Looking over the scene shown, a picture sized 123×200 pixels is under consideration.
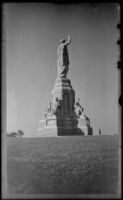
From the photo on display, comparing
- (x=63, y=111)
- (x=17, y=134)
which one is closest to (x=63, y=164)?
(x=17, y=134)

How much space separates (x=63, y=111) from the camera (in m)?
20.5

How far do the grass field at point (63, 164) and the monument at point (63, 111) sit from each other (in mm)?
2948

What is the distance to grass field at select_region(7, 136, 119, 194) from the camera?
10703 mm

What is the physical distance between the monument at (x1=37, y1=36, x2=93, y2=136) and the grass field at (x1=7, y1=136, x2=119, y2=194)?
2948mm

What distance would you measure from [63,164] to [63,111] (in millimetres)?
7640

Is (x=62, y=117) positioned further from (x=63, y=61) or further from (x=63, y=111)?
(x=63, y=61)

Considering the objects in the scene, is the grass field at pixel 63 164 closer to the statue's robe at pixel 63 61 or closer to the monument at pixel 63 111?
the monument at pixel 63 111

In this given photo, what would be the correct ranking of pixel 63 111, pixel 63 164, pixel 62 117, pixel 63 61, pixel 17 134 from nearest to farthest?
pixel 63 164 < pixel 17 134 < pixel 62 117 < pixel 63 61 < pixel 63 111

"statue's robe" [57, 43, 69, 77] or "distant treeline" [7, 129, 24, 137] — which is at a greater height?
"statue's robe" [57, 43, 69, 77]

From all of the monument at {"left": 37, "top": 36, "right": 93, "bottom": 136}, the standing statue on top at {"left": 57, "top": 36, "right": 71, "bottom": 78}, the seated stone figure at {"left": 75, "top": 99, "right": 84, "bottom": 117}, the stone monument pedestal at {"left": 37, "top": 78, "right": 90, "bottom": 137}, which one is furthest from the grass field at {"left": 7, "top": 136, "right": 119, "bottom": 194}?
the standing statue on top at {"left": 57, "top": 36, "right": 71, "bottom": 78}

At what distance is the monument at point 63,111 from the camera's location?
18594 mm

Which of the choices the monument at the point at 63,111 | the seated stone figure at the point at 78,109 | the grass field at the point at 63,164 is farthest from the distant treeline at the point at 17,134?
the seated stone figure at the point at 78,109

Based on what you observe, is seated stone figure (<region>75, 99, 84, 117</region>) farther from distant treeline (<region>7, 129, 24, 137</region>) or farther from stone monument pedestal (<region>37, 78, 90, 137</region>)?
distant treeline (<region>7, 129, 24, 137</region>)

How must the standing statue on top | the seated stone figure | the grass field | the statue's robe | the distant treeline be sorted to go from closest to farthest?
the grass field → the distant treeline → the seated stone figure → the standing statue on top → the statue's robe
